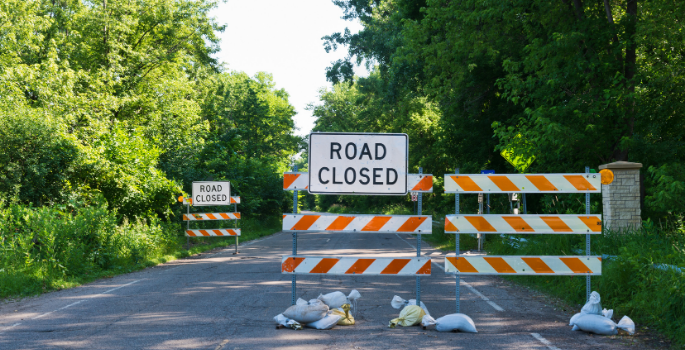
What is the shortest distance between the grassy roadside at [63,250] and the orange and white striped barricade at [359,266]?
6.23 m

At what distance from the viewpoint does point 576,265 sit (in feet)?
24.0

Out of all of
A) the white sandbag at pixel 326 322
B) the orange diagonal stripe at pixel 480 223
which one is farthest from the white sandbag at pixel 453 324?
the orange diagonal stripe at pixel 480 223

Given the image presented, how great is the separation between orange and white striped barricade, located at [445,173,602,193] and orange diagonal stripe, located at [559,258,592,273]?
0.99 meters

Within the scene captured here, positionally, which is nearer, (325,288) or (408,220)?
(408,220)

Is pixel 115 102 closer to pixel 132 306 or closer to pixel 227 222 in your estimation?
pixel 227 222

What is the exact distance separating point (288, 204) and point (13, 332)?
44353mm

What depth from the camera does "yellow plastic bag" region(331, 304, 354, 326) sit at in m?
7.00

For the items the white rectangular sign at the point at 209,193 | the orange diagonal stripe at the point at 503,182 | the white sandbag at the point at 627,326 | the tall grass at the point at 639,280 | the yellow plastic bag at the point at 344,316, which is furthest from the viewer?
the white rectangular sign at the point at 209,193

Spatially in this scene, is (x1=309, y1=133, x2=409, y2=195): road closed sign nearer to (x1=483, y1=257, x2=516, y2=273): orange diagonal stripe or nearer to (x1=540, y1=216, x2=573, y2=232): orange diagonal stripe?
(x1=483, y1=257, x2=516, y2=273): orange diagonal stripe

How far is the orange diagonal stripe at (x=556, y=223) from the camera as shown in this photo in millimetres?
7324

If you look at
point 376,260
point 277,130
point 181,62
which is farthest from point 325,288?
point 277,130

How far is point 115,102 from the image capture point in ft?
92.1

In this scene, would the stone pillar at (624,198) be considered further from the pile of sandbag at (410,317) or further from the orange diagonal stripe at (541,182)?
the pile of sandbag at (410,317)

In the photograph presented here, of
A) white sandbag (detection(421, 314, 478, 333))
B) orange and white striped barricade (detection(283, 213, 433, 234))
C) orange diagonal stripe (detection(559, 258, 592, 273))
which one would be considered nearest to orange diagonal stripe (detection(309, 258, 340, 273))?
orange and white striped barricade (detection(283, 213, 433, 234))
